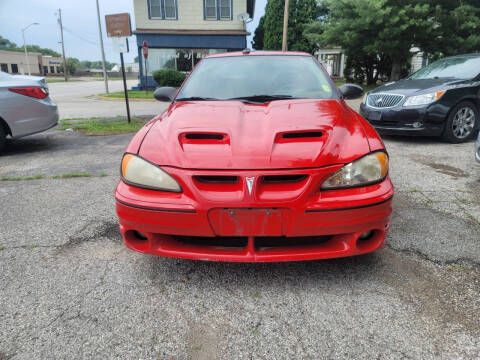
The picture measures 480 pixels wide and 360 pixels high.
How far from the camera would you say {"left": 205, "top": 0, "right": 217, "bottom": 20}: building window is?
21891mm

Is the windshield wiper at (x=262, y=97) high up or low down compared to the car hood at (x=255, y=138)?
up

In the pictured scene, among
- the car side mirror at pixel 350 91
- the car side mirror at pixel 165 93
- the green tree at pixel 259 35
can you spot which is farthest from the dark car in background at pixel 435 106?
the green tree at pixel 259 35

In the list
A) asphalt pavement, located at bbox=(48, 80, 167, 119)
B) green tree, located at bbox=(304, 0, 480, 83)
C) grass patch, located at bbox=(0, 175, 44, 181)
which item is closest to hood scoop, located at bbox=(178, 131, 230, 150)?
grass patch, located at bbox=(0, 175, 44, 181)

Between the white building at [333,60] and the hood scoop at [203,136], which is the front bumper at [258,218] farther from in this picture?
the white building at [333,60]

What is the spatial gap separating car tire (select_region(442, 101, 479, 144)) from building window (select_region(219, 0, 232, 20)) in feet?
63.2

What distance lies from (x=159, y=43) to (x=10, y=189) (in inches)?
789

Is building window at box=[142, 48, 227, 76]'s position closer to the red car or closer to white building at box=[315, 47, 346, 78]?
white building at box=[315, 47, 346, 78]

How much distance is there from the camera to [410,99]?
555cm

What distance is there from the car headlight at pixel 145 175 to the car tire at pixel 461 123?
17.6ft

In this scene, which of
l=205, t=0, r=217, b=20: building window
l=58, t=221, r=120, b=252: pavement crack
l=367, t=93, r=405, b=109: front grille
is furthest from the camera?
l=205, t=0, r=217, b=20: building window

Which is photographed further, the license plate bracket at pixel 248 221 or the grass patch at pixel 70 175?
the grass patch at pixel 70 175

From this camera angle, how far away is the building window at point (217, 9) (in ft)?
71.9

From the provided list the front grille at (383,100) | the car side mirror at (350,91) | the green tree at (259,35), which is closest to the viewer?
the car side mirror at (350,91)

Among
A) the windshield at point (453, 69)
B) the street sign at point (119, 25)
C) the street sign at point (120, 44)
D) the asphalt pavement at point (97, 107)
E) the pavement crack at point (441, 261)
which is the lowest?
the pavement crack at point (441, 261)
